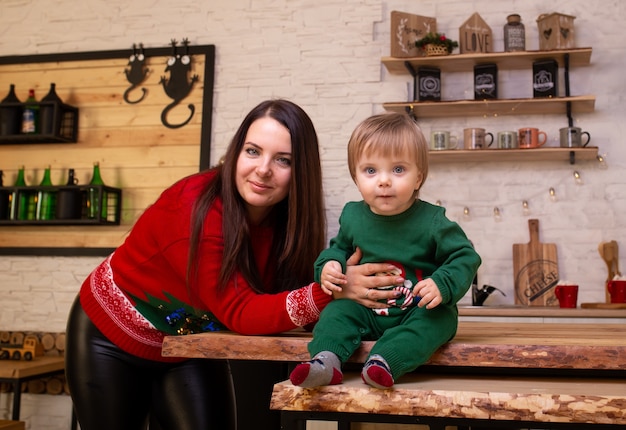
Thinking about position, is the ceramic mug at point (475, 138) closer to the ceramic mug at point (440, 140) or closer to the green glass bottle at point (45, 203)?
the ceramic mug at point (440, 140)

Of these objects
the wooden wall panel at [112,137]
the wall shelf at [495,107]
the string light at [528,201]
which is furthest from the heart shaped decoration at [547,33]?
the wooden wall panel at [112,137]

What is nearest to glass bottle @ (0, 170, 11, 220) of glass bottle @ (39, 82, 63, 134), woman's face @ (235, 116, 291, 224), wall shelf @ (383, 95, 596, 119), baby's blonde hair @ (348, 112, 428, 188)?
glass bottle @ (39, 82, 63, 134)

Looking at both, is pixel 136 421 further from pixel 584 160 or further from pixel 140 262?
pixel 584 160

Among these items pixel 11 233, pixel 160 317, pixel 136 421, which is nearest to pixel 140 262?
pixel 160 317

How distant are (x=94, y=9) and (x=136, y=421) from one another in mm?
3522

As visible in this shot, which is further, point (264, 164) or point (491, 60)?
point (491, 60)

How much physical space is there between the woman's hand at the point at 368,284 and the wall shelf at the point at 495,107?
2536 millimetres

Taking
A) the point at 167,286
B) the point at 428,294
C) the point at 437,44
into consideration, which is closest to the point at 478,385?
the point at 428,294

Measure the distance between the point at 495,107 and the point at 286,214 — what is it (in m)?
2.39

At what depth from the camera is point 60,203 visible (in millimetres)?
4207

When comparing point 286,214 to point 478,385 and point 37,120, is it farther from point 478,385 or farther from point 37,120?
point 37,120

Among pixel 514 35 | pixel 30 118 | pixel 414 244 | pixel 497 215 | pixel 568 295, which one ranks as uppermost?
pixel 514 35

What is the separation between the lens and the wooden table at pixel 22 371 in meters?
3.52

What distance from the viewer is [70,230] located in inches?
172
